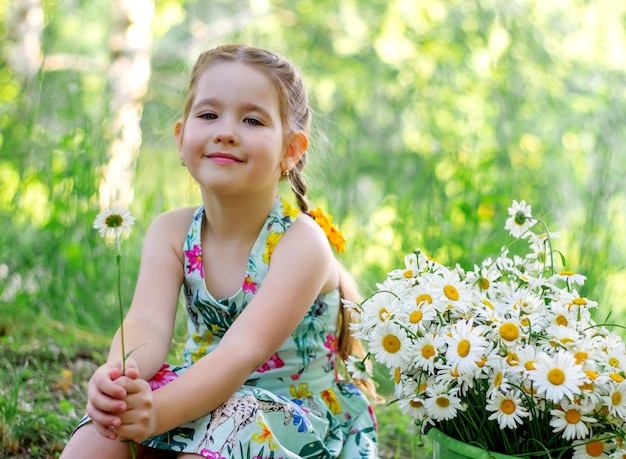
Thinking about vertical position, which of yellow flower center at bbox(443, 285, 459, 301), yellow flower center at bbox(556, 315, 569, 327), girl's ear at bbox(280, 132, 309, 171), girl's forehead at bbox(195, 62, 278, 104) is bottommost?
yellow flower center at bbox(556, 315, 569, 327)

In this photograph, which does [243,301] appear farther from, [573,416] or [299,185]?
[573,416]

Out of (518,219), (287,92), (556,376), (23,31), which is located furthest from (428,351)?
(23,31)

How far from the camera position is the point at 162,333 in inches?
66.7

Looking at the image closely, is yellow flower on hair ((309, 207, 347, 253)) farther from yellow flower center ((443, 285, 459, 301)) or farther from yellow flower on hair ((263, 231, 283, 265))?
yellow flower center ((443, 285, 459, 301))

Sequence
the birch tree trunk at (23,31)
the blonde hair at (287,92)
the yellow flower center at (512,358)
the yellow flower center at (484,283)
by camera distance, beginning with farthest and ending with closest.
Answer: the birch tree trunk at (23,31) < the blonde hair at (287,92) < the yellow flower center at (484,283) < the yellow flower center at (512,358)

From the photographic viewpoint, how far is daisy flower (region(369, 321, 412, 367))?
132 centimetres

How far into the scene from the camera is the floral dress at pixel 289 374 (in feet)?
5.10

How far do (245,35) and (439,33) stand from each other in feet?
4.93

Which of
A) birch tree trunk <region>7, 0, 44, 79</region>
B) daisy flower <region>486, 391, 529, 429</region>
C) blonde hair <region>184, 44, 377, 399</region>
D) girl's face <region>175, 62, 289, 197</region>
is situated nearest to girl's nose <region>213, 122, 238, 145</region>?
girl's face <region>175, 62, 289, 197</region>

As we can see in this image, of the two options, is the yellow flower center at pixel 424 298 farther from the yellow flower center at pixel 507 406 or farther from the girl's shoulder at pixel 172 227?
the girl's shoulder at pixel 172 227

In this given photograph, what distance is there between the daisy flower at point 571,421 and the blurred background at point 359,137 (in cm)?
88

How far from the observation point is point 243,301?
1748mm

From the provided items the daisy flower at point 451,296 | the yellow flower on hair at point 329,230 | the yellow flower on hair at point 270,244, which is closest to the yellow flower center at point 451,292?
the daisy flower at point 451,296

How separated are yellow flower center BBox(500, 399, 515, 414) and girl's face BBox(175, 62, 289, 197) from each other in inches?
28.9
